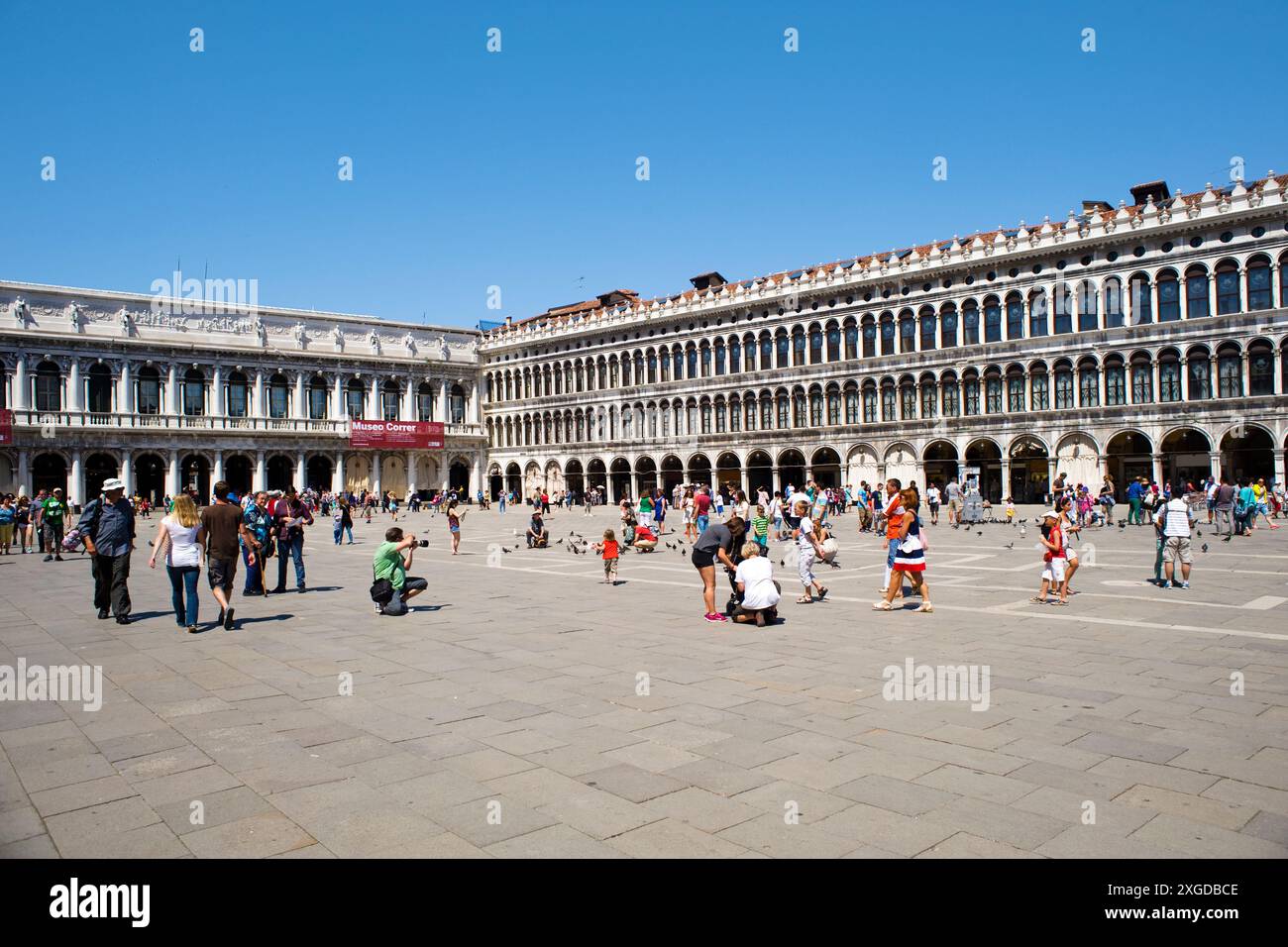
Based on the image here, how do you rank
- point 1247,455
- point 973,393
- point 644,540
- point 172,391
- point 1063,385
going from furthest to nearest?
point 172,391, point 973,393, point 1063,385, point 1247,455, point 644,540

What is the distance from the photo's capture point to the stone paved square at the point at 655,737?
4.22m

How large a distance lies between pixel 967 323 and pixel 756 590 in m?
39.7

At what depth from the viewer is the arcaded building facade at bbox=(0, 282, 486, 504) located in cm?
5294

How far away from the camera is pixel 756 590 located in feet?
34.2

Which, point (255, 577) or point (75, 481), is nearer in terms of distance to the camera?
point (255, 577)

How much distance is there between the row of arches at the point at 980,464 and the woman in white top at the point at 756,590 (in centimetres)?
2337

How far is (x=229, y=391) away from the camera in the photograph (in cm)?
6022

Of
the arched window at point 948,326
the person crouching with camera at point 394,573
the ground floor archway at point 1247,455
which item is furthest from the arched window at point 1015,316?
the person crouching with camera at point 394,573

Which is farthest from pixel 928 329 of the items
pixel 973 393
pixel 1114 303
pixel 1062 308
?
pixel 1114 303

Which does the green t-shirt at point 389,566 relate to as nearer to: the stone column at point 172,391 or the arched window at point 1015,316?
the arched window at point 1015,316

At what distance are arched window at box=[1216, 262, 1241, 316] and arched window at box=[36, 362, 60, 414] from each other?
205 feet

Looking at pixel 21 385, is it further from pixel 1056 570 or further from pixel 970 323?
pixel 1056 570

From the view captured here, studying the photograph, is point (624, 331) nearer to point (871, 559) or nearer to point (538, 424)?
point (538, 424)

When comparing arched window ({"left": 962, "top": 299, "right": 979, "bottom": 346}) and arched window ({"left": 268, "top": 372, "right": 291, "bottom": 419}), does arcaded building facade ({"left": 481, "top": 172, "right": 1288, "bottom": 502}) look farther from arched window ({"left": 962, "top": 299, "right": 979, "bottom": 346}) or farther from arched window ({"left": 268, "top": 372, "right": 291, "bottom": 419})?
arched window ({"left": 268, "top": 372, "right": 291, "bottom": 419})
